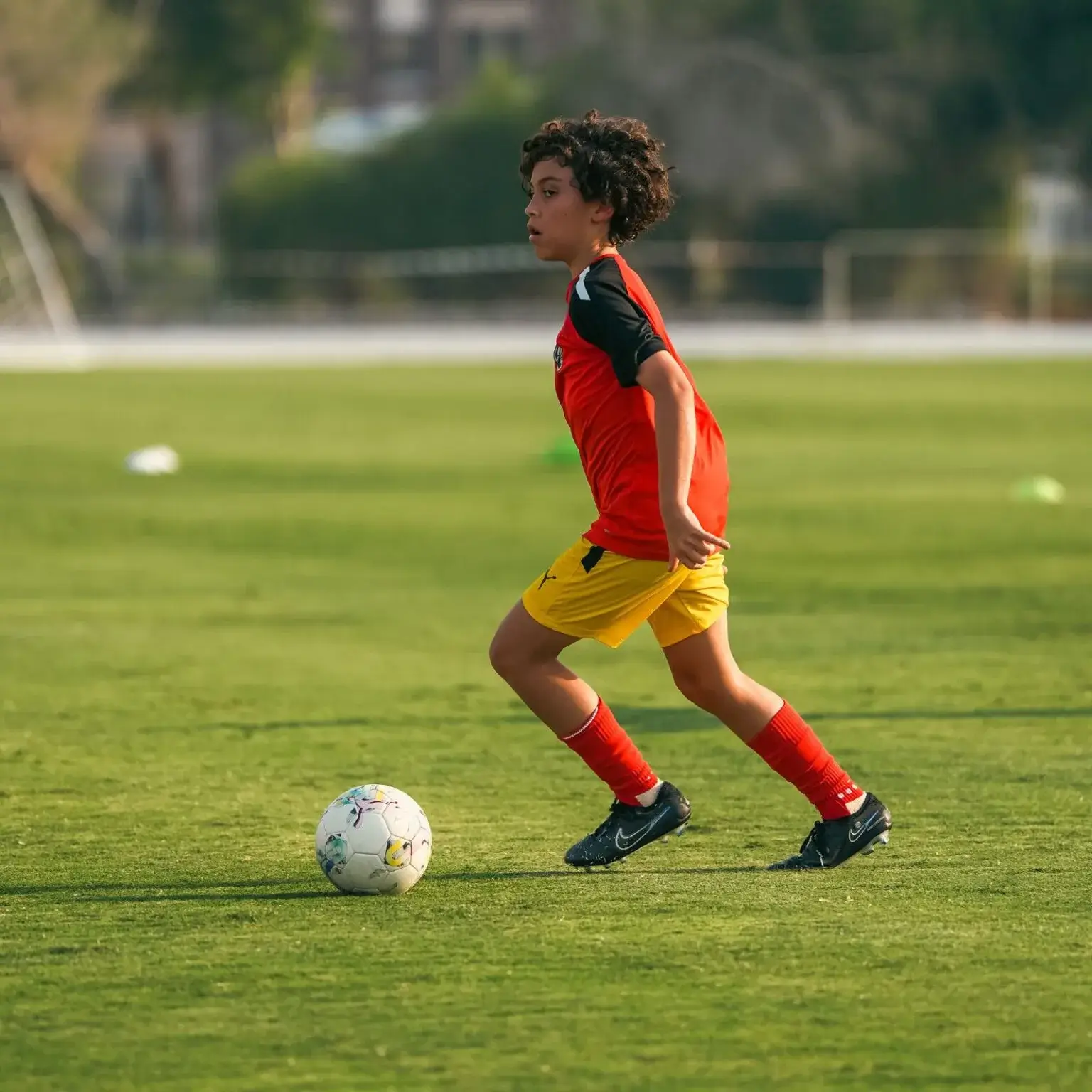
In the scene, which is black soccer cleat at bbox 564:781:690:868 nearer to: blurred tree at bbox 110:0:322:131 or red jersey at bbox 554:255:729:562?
red jersey at bbox 554:255:729:562

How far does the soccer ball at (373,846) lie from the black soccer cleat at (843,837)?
3.00 feet

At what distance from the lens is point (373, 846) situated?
5.31m

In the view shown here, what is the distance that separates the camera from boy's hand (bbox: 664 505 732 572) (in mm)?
5180

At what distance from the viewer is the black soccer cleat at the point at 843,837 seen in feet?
18.4

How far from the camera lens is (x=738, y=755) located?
7.29 m

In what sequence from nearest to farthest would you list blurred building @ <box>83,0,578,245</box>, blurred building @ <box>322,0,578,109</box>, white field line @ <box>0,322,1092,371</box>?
1. white field line @ <box>0,322,1092,371</box>
2. blurred building @ <box>83,0,578,245</box>
3. blurred building @ <box>322,0,578,109</box>

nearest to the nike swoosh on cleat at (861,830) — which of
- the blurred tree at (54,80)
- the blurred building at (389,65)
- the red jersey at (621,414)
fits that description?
the red jersey at (621,414)

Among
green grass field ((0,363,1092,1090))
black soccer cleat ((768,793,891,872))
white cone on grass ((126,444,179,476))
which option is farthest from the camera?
white cone on grass ((126,444,179,476))

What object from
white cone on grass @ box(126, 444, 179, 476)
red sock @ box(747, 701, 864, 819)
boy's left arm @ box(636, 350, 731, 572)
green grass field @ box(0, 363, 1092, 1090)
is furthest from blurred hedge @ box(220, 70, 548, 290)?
boy's left arm @ box(636, 350, 731, 572)

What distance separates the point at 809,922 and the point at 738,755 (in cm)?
225

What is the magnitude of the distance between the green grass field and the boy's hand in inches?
32.7

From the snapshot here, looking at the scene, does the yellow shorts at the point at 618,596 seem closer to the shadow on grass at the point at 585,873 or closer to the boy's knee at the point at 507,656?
the boy's knee at the point at 507,656

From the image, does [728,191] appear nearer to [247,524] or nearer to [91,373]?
[91,373]

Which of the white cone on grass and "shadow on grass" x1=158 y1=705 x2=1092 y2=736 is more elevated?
"shadow on grass" x1=158 y1=705 x2=1092 y2=736
